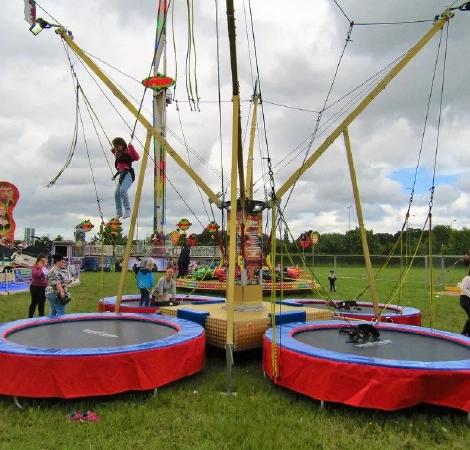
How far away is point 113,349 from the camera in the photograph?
168 inches

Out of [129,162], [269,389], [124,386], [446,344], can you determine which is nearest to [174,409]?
[124,386]

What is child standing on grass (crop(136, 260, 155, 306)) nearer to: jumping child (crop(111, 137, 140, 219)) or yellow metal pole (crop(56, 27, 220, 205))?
jumping child (crop(111, 137, 140, 219))

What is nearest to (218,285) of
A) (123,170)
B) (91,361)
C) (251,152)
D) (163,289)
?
(251,152)

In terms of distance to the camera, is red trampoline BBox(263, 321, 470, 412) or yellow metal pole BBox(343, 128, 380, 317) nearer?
red trampoline BBox(263, 321, 470, 412)

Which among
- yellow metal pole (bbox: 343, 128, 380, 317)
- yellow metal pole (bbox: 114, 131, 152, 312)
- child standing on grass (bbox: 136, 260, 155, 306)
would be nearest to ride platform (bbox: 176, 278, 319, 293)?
child standing on grass (bbox: 136, 260, 155, 306)

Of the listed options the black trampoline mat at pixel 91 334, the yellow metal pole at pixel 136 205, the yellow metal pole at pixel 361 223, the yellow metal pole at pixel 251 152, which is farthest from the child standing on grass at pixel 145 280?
the yellow metal pole at pixel 251 152

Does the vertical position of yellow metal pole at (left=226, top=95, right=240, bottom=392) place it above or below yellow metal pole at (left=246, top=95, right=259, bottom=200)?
below

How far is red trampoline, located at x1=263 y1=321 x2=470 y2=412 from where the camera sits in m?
3.80

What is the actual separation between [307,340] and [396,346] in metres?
0.91

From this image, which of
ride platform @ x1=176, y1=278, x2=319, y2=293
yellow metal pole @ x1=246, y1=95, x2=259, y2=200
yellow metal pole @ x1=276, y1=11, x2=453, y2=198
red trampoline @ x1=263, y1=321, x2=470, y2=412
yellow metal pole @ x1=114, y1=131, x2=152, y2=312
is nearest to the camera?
red trampoline @ x1=263, y1=321, x2=470, y2=412

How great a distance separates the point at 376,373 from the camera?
3.83 metres

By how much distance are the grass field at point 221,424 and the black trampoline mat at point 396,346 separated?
1.64 ft

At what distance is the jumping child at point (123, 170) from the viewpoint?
684 cm

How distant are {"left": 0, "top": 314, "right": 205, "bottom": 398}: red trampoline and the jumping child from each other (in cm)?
240
